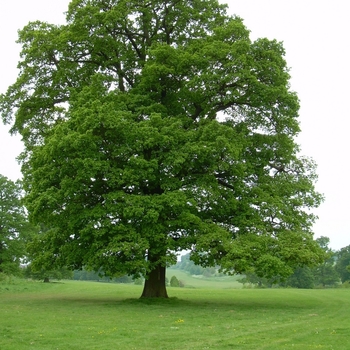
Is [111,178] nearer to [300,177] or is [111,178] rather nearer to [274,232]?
[274,232]

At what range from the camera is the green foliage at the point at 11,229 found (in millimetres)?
52031

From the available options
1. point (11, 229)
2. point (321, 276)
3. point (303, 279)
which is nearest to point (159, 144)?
point (11, 229)

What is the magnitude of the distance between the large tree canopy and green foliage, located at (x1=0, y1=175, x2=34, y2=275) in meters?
27.2

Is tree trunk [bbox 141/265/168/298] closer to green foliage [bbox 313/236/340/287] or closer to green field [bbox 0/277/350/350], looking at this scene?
green field [bbox 0/277/350/350]

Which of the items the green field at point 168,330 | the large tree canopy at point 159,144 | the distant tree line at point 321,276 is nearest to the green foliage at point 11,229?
the large tree canopy at point 159,144

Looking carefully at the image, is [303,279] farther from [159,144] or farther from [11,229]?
[159,144]

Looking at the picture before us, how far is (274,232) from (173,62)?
1069 centimetres

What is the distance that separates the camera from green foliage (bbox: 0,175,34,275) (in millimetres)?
52031

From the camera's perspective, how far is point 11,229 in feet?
178

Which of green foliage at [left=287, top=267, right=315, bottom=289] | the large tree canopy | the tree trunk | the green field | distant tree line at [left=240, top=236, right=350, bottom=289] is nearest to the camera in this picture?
the green field

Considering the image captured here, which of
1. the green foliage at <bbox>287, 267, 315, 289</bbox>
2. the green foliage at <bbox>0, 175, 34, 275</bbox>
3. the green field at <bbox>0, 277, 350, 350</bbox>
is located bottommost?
the green foliage at <bbox>287, 267, 315, 289</bbox>

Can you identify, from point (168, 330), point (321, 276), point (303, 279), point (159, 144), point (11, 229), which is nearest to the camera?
point (168, 330)

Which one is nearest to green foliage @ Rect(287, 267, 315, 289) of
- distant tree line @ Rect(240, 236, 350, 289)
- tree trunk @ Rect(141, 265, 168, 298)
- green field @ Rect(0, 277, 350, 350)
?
distant tree line @ Rect(240, 236, 350, 289)

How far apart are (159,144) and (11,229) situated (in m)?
36.8
